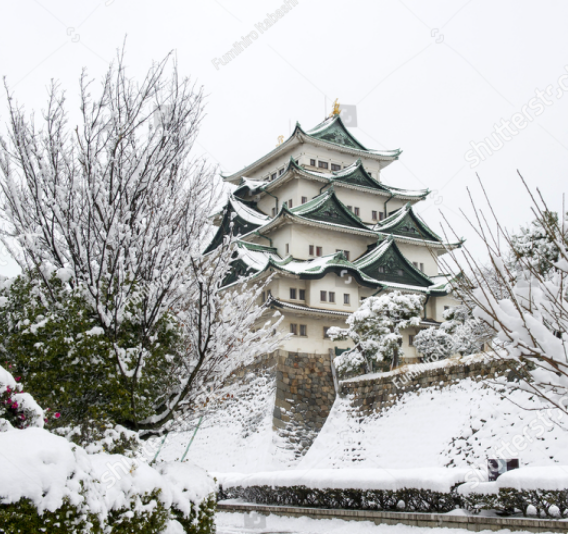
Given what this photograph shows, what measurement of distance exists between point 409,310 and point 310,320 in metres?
6.06

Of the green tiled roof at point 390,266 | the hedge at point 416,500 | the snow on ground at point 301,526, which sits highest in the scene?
the green tiled roof at point 390,266

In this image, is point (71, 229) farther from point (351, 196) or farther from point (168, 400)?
point (351, 196)

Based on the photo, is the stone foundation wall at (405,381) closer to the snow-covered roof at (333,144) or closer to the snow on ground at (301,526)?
the snow on ground at (301,526)

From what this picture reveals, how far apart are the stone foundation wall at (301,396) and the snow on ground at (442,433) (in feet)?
3.25

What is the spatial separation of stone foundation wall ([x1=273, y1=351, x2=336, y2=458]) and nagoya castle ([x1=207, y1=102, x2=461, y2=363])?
0.69 metres

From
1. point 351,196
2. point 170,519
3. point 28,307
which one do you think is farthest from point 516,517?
point 351,196

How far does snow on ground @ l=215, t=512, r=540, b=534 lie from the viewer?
10.9m

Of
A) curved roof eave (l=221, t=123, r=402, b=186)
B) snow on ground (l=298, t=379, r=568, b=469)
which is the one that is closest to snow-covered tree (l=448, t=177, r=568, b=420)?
snow on ground (l=298, t=379, r=568, b=469)

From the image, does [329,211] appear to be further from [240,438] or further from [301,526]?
[301,526]

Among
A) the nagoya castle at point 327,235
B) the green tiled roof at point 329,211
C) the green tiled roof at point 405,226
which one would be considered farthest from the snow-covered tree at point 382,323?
the green tiled roof at point 405,226

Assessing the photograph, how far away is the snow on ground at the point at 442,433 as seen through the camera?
1359 centimetres

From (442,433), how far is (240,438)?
964cm

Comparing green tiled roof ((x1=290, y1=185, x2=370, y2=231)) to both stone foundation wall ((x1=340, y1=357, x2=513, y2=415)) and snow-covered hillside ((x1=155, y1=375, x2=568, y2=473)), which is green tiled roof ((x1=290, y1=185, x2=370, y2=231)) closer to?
snow-covered hillside ((x1=155, y1=375, x2=568, y2=473))

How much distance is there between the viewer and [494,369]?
56.9ft
